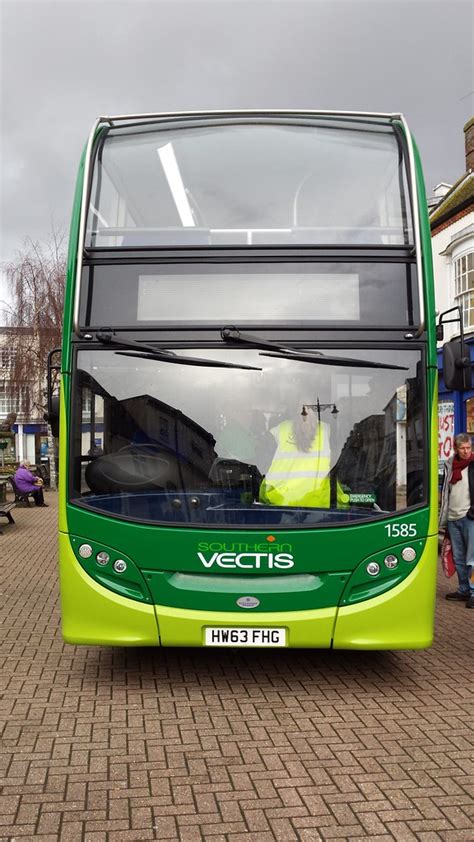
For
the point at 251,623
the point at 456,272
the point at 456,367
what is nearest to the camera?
the point at 251,623

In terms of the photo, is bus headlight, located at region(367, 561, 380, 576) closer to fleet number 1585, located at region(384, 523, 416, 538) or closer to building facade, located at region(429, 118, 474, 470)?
fleet number 1585, located at region(384, 523, 416, 538)

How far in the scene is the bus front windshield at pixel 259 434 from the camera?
544 centimetres

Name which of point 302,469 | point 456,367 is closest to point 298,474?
point 302,469

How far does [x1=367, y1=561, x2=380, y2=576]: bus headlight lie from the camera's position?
5340 millimetres

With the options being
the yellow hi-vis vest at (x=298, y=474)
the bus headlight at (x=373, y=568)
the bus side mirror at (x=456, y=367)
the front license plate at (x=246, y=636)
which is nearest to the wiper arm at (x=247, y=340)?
the yellow hi-vis vest at (x=298, y=474)

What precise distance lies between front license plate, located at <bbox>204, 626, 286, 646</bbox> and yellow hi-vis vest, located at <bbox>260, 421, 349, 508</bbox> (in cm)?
84

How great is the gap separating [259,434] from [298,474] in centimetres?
37

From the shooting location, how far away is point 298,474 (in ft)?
17.9

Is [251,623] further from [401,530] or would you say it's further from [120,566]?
[401,530]

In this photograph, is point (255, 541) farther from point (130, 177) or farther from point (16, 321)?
point (16, 321)

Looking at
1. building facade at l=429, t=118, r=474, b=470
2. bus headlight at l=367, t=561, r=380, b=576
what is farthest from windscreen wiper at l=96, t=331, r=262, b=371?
building facade at l=429, t=118, r=474, b=470

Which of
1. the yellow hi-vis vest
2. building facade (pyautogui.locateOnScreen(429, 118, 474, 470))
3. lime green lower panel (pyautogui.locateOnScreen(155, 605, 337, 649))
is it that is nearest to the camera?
lime green lower panel (pyautogui.locateOnScreen(155, 605, 337, 649))

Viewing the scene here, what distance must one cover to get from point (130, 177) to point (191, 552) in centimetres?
285

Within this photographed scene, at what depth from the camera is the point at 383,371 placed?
5484mm
